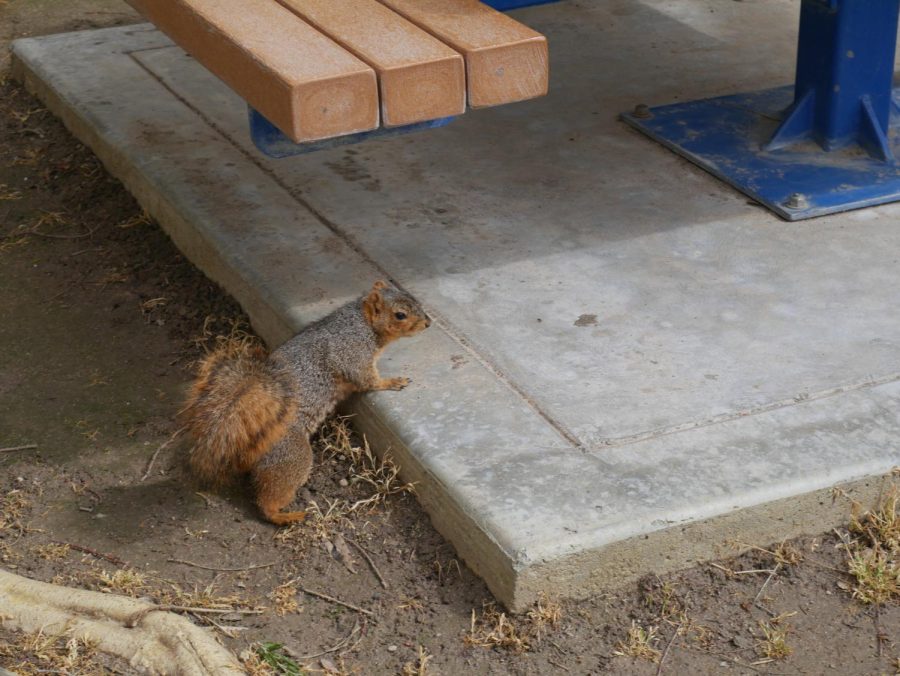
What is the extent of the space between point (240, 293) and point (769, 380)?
1622mm

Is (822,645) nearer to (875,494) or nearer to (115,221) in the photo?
(875,494)

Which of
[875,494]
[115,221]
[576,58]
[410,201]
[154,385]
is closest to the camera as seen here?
[875,494]

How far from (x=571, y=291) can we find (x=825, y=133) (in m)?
1.34

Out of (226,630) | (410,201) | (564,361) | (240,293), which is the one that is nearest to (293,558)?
(226,630)

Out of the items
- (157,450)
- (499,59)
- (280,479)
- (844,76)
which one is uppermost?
(499,59)

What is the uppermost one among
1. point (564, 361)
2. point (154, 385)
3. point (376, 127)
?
point (376, 127)

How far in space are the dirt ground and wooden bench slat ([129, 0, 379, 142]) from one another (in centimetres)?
94

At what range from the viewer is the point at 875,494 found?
10.2 feet

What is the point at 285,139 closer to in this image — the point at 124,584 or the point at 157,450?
the point at 157,450

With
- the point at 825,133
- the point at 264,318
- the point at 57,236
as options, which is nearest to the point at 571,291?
the point at 264,318

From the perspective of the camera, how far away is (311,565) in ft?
10.5

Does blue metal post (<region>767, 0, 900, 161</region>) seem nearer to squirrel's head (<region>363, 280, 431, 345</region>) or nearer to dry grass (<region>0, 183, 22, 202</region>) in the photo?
squirrel's head (<region>363, 280, 431, 345</region>)

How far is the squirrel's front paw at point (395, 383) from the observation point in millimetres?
3461

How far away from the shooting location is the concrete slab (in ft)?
9.90
